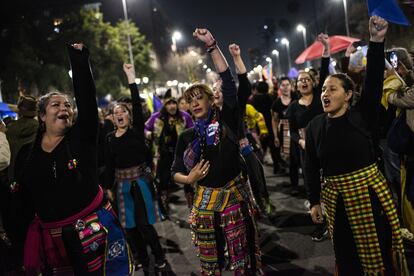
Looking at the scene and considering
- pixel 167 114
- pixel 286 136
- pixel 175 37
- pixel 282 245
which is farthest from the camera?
pixel 175 37

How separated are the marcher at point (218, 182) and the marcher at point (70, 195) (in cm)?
78

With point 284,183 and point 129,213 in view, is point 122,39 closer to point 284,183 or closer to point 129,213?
point 284,183

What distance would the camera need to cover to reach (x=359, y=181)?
11.0ft

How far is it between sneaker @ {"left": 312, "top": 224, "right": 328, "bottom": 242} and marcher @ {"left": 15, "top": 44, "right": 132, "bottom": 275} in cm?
311

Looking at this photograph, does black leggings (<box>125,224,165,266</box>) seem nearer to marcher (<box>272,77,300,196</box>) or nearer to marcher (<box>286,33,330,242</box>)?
marcher (<box>286,33,330,242</box>)

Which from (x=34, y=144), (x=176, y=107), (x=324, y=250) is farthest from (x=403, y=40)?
(x=34, y=144)

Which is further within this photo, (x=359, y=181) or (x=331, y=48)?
(x=331, y=48)

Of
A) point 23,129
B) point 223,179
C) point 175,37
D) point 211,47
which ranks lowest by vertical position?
point 223,179

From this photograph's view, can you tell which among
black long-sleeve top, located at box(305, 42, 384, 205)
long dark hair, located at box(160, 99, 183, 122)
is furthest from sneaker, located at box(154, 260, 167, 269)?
long dark hair, located at box(160, 99, 183, 122)

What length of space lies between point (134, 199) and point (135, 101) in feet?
4.08

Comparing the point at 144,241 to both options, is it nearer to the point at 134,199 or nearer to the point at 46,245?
the point at 134,199

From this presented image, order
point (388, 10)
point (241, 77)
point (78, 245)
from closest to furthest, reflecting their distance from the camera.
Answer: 1. point (78, 245)
2. point (388, 10)
3. point (241, 77)

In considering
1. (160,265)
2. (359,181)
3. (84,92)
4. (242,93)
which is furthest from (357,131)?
(160,265)

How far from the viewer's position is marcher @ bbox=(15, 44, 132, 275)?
3158 millimetres
